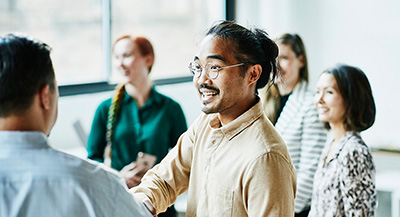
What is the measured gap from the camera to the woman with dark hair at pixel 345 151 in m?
2.43

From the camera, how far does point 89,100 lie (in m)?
4.17

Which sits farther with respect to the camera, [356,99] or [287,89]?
[287,89]

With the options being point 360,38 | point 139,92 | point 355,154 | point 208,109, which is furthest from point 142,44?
point 360,38

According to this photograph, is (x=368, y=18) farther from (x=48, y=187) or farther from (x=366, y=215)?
(x=48, y=187)

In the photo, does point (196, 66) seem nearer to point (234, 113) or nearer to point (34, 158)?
point (234, 113)

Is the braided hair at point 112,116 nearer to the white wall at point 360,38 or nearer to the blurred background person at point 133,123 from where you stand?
the blurred background person at point 133,123

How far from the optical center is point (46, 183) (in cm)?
124

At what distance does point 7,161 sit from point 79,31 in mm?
3184

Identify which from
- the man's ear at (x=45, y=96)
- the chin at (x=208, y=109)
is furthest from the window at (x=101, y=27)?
the man's ear at (x=45, y=96)

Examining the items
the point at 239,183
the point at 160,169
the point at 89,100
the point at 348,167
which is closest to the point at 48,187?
the point at 239,183

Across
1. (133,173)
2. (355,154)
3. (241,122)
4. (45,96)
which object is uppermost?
(45,96)

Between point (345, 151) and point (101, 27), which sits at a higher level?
point (101, 27)

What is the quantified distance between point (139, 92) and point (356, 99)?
1.11 metres

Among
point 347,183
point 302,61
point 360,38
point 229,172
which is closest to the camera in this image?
point 229,172
